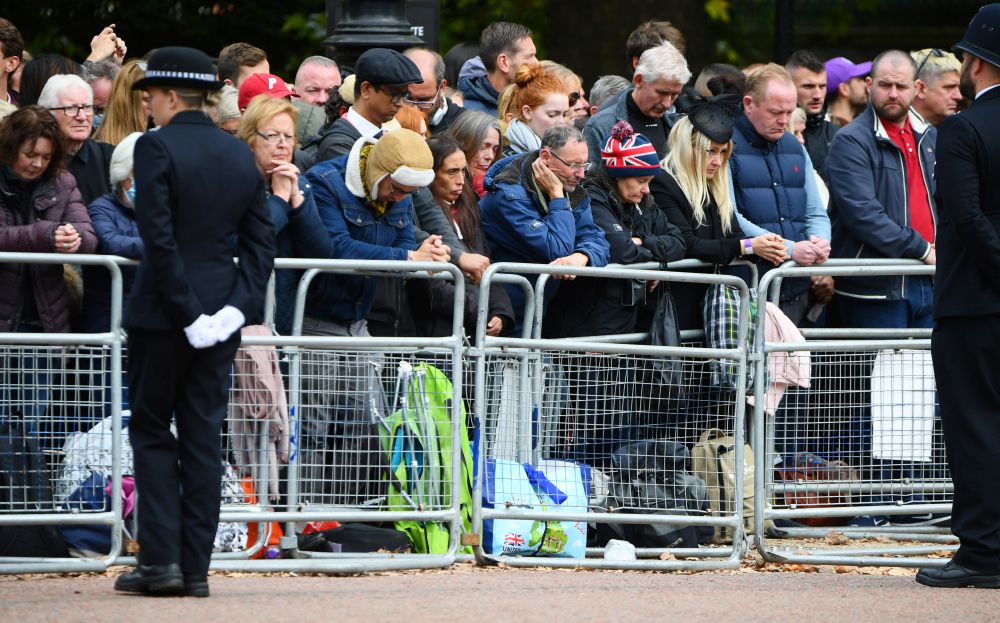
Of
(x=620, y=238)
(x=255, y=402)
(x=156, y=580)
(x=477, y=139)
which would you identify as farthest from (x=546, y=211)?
(x=156, y=580)

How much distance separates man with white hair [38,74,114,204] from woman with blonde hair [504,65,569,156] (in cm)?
253

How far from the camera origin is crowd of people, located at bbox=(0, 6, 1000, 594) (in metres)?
8.16

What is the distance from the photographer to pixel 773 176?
1027 cm

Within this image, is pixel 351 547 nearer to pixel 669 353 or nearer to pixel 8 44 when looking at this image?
pixel 669 353

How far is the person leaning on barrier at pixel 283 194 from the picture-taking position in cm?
820

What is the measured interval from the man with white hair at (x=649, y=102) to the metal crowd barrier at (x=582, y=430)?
1869 millimetres

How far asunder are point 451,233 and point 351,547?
5.64ft

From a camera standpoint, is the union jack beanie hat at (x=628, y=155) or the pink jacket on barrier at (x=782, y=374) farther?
the union jack beanie hat at (x=628, y=155)

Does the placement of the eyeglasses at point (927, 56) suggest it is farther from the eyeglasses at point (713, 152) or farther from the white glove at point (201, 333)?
the white glove at point (201, 333)

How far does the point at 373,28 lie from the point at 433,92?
0.74 meters

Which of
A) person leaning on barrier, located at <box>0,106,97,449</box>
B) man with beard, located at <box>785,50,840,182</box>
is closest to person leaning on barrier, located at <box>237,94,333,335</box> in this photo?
person leaning on barrier, located at <box>0,106,97,449</box>

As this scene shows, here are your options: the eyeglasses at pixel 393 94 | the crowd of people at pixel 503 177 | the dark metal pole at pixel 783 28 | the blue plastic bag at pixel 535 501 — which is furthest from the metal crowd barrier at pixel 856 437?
the dark metal pole at pixel 783 28

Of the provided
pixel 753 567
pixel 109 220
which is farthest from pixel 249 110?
pixel 753 567

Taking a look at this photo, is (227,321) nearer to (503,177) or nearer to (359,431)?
(359,431)
